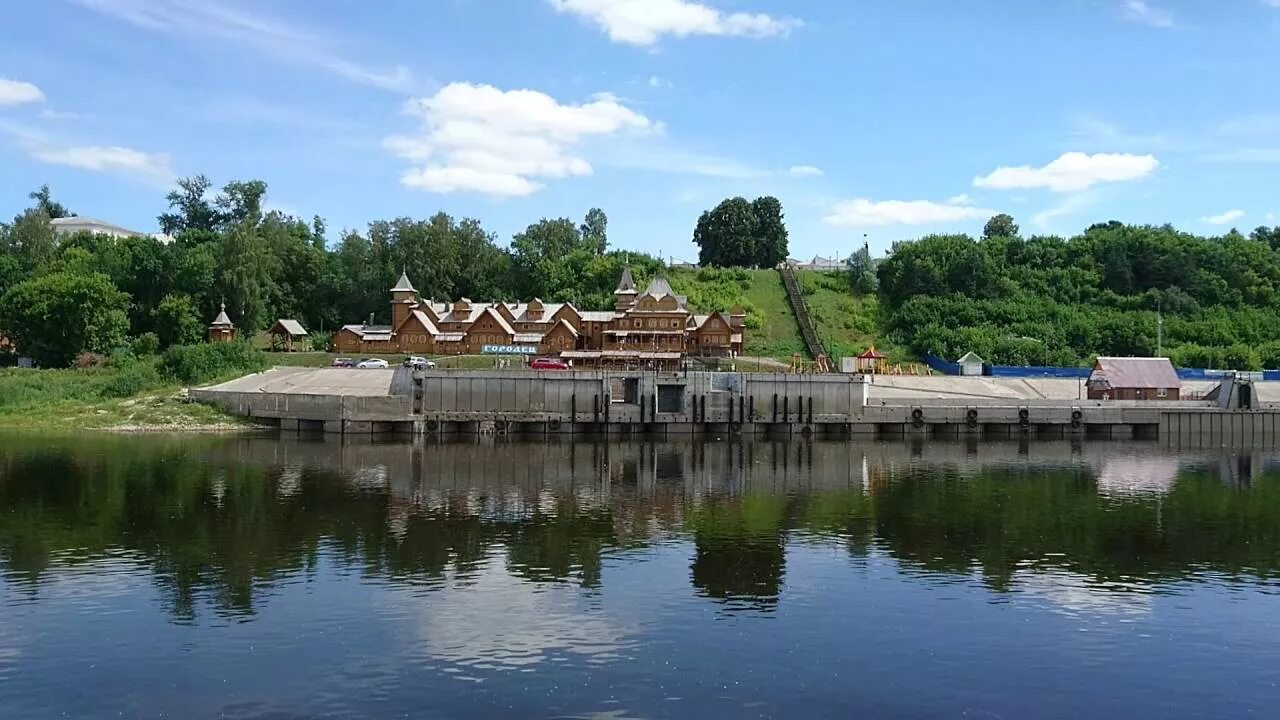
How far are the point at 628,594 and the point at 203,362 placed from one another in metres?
59.9

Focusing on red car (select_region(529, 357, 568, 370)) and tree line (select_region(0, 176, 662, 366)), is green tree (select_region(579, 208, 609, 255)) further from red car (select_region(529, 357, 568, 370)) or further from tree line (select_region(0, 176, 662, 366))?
red car (select_region(529, 357, 568, 370))

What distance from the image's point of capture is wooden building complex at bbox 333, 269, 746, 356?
104 metres

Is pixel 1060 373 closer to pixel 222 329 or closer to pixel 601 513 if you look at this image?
pixel 601 513

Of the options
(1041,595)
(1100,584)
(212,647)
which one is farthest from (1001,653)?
(212,647)

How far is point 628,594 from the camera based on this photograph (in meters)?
30.0

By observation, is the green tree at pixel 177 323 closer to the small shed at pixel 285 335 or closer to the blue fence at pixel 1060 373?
the small shed at pixel 285 335

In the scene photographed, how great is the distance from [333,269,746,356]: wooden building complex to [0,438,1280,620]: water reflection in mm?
40385

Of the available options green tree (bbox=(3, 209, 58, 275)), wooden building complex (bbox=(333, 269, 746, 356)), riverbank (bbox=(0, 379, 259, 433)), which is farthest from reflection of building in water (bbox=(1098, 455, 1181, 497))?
green tree (bbox=(3, 209, 58, 275))

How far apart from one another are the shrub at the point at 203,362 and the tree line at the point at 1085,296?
63.5 m

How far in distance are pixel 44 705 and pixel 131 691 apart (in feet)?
5.06

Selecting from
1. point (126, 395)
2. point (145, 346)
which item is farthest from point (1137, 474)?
point (145, 346)

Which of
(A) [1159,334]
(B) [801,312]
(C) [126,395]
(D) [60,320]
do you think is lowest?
(C) [126,395]

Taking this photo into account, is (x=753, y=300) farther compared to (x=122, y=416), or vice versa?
(x=753, y=300)

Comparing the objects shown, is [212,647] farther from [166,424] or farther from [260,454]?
[166,424]
